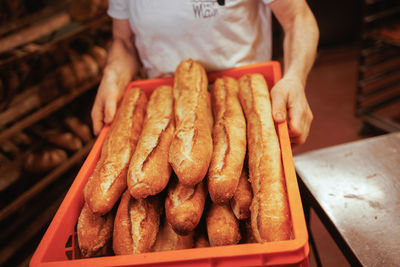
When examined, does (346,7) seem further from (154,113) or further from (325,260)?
(154,113)

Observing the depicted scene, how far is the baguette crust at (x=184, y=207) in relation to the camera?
0.83 m

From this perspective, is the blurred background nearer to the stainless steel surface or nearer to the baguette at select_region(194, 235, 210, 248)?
the stainless steel surface

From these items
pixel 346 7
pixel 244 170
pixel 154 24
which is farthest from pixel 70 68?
pixel 346 7

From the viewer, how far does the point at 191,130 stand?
0.98 meters

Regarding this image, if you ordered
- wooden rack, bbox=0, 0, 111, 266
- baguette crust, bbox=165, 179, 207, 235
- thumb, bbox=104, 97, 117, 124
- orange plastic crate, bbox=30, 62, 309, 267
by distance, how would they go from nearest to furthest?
orange plastic crate, bbox=30, 62, 309, 267 < baguette crust, bbox=165, 179, 207, 235 < thumb, bbox=104, 97, 117, 124 < wooden rack, bbox=0, 0, 111, 266

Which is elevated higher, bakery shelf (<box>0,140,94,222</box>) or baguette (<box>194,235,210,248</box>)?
baguette (<box>194,235,210,248</box>)

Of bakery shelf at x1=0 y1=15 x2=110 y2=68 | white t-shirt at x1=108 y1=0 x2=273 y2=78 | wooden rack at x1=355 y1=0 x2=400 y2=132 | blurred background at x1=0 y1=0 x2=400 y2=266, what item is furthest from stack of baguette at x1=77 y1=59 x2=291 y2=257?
wooden rack at x1=355 y1=0 x2=400 y2=132

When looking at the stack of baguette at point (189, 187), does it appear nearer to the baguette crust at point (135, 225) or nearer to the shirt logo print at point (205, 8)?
the baguette crust at point (135, 225)

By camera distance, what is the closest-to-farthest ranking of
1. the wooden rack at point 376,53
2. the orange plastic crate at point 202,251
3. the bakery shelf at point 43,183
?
the orange plastic crate at point 202,251
the bakery shelf at point 43,183
the wooden rack at point 376,53

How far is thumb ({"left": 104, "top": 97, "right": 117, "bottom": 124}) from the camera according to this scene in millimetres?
1354

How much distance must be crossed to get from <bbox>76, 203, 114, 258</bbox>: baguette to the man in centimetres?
51

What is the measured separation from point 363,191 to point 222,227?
0.70 metres

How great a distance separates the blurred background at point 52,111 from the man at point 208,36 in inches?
34.7

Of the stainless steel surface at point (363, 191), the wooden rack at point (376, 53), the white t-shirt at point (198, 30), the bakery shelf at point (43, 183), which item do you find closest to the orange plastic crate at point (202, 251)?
the stainless steel surface at point (363, 191)
